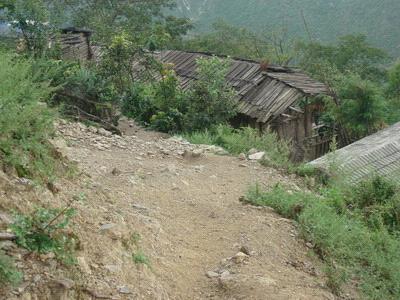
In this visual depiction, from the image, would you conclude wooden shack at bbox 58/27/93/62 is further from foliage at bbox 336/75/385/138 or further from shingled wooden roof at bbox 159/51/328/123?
foliage at bbox 336/75/385/138

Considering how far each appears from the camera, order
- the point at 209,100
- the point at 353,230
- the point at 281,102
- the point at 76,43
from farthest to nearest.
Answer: the point at 76,43 < the point at 281,102 < the point at 209,100 < the point at 353,230

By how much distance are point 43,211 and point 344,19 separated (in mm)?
37394

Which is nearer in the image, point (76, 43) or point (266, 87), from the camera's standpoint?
point (266, 87)

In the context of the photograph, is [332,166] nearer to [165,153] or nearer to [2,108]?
[165,153]

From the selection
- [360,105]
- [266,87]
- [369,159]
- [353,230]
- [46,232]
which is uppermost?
[46,232]

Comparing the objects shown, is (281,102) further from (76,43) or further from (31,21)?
(76,43)

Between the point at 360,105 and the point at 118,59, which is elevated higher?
the point at 118,59

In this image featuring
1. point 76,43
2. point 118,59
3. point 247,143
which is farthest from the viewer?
point 76,43

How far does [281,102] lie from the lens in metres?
11.9

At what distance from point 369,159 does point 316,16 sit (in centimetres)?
3246

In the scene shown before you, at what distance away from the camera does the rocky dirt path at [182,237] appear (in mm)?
3172

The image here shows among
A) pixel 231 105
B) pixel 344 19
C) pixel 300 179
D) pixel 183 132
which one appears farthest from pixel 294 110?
pixel 344 19

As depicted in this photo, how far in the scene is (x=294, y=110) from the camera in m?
12.4

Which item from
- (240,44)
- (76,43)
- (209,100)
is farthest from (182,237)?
(240,44)
